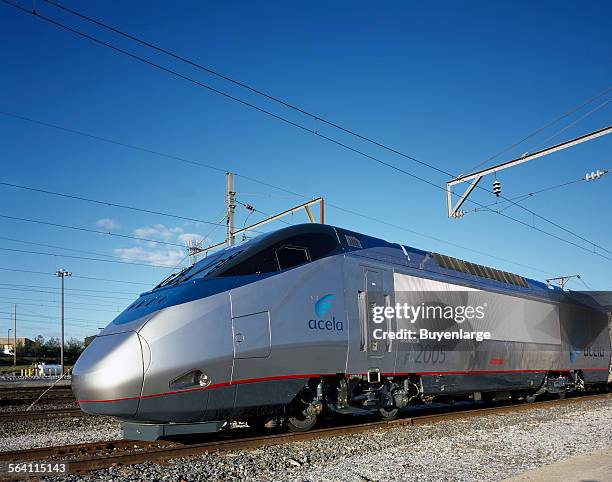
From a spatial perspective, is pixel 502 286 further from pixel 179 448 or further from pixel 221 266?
pixel 179 448

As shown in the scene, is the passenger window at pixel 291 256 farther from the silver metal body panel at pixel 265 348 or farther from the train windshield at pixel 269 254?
the silver metal body panel at pixel 265 348

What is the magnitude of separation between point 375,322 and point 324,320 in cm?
142

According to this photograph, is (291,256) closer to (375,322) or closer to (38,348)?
(375,322)

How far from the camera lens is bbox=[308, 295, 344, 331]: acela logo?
30.0 feet

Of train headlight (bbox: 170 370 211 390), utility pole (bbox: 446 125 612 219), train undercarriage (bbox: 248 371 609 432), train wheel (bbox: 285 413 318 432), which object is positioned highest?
utility pole (bbox: 446 125 612 219)

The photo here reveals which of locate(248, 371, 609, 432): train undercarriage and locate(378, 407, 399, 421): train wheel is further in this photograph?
locate(378, 407, 399, 421): train wheel

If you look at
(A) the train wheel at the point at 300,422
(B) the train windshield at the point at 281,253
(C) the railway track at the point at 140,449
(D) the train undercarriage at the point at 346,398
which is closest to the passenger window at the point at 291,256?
(B) the train windshield at the point at 281,253

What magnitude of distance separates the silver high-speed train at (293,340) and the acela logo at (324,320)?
0.9 inches

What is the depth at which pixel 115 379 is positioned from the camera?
726 centimetres

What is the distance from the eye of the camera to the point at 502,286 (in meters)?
15.2

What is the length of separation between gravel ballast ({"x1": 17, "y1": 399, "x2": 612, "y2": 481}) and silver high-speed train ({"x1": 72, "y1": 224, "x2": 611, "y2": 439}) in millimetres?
666

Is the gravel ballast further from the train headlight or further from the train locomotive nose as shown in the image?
the train headlight

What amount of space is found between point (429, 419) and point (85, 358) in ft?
23.5

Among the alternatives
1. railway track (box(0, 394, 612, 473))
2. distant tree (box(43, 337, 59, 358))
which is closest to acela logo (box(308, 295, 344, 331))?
railway track (box(0, 394, 612, 473))
